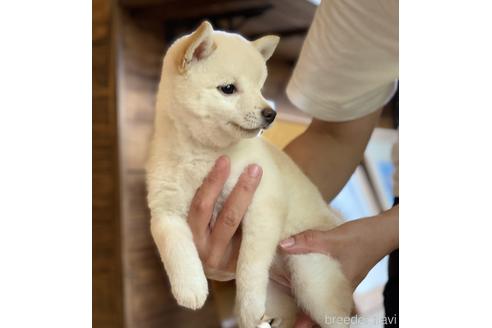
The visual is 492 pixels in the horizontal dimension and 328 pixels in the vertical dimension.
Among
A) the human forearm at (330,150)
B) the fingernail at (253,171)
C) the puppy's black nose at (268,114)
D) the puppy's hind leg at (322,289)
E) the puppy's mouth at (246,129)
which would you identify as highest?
the puppy's black nose at (268,114)

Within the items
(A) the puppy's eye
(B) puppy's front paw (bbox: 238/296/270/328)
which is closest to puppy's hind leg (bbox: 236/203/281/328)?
(B) puppy's front paw (bbox: 238/296/270/328)

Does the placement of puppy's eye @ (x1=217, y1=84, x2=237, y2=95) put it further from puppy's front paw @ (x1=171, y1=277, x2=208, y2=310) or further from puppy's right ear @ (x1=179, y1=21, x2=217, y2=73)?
puppy's front paw @ (x1=171, y1=277, x2=208, y2=310)

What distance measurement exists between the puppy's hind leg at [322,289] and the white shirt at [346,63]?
185 millimetres

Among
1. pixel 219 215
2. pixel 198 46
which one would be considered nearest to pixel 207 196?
pixel 219 215

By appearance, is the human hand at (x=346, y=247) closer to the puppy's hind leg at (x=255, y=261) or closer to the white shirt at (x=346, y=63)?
the puppy's hind leg at (x=255, y=261)

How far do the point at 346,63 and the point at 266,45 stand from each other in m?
0.13

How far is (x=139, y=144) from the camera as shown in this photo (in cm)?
59

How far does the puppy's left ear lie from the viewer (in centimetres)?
52

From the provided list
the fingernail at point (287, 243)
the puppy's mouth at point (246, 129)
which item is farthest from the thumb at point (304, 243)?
the puppy's mouth at point (246, 129)

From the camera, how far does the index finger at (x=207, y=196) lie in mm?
525

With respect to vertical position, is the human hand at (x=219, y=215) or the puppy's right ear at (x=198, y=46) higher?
the puppy's right ear at (x=198, y=46)

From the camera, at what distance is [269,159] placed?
56 cm
